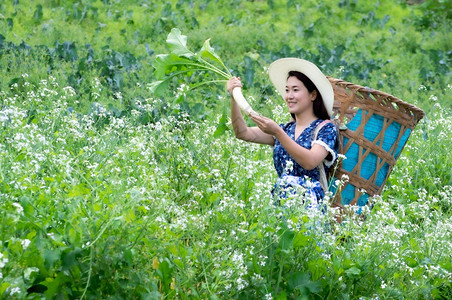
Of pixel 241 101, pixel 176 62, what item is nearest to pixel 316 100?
pixel 241 101

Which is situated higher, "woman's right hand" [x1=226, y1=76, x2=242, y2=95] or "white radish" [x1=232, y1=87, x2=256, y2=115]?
"woman's right hand" [x1=226, y1=76, x2=242, y2=95]

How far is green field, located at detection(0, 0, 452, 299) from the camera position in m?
3.31

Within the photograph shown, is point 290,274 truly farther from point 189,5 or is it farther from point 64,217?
point 189,5

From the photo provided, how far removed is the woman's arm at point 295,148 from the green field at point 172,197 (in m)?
0.29

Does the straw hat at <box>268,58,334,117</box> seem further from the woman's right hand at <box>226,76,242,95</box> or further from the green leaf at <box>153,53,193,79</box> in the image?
the green leaf at <box>153,53,193,79</box>

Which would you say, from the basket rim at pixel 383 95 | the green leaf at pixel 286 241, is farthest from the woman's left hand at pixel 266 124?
the green leaf at pixel 286 241

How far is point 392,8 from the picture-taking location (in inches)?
587

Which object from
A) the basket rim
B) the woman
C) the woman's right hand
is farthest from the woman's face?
the woman's right hand

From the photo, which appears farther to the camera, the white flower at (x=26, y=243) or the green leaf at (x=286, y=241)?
the green leaf at (x=286, y=241)

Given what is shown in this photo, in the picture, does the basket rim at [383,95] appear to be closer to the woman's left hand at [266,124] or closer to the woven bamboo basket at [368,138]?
the woven bamboo basket at [368,138]

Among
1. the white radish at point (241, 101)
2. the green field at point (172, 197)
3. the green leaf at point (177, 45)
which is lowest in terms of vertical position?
the green field at point (172, 197)

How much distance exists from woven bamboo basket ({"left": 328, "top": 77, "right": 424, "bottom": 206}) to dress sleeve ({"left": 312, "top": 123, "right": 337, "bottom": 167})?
8 cm

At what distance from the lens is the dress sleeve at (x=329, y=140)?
4.81 m

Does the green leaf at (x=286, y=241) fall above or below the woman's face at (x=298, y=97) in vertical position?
below
